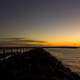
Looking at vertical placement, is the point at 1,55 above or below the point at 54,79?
above

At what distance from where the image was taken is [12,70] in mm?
9805

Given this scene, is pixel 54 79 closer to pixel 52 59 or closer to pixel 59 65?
pixel 59 65

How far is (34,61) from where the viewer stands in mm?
12148

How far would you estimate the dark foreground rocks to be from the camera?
9.07 metres

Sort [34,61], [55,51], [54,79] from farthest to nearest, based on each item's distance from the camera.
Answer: [55,51], [34,61], [54,79]

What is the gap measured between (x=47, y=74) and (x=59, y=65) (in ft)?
7.00

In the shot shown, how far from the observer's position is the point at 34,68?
426 inches

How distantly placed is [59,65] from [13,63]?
2.20m

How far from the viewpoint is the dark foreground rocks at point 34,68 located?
907cm

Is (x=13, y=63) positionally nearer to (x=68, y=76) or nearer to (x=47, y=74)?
(x=47, y=74)

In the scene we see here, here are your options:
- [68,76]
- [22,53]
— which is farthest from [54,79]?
[22,53]

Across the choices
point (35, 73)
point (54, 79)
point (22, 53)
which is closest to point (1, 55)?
point (22, 53)

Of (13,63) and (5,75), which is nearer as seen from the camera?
(5,75)

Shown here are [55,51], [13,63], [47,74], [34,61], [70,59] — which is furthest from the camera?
[55,51]
